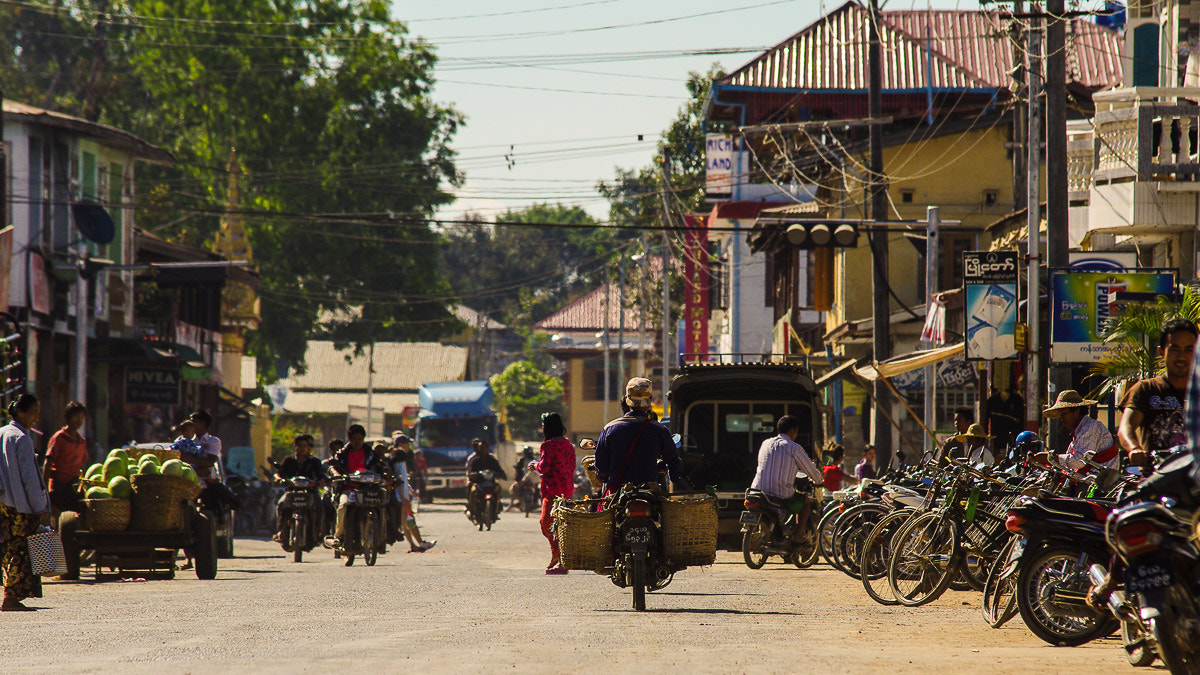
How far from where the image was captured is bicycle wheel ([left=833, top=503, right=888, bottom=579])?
16438 millimetres

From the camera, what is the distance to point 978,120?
1416 inches

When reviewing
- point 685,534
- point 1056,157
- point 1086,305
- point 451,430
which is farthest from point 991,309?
point 451,430

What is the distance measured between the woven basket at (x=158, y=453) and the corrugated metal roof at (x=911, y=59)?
28098 mm

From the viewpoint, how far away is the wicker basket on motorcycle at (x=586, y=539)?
1263cm

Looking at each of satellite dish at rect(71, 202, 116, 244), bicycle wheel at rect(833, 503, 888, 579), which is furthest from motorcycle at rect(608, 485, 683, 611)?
satellite dish at rect(71, 202, 116, 244)

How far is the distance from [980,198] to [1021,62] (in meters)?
9.48

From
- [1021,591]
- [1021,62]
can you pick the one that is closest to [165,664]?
[1021,591]

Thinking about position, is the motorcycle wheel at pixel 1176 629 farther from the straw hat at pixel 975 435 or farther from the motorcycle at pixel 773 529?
the motorcycle at pixel 773 529

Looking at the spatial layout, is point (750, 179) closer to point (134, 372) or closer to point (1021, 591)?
point (134, 372)

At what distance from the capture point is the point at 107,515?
1627 centimetres

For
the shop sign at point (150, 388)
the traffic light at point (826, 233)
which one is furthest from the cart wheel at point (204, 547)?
the shop sign at point (150, 388)

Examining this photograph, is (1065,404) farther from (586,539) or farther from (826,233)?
(826,233)

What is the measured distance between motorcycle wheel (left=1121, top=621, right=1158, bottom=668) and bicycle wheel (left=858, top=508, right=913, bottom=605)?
433cm

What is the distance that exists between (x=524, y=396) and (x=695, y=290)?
33.1m
